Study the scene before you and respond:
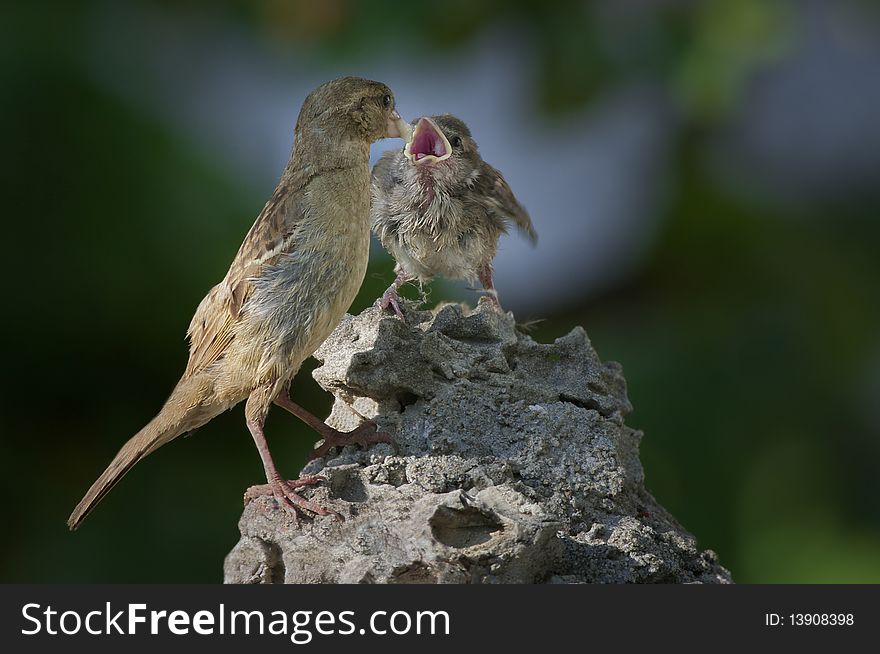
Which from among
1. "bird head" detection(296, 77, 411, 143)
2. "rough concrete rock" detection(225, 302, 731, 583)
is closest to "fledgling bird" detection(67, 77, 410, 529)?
"bird head" detection(296, 77, 411, 143)

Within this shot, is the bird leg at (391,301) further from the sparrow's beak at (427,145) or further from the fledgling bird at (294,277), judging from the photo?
the sparrow's beak at (427,145)

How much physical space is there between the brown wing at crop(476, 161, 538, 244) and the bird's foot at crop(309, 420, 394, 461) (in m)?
1.19

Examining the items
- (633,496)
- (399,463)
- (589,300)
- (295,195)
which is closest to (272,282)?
(295,195)

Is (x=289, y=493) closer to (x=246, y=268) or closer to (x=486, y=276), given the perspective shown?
(x=246, y=268)

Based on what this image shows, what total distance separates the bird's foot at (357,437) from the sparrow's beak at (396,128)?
98 centimetres

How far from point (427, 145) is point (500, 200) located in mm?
401

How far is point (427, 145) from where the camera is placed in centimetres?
372

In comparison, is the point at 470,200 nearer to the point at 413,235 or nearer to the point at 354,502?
the point at 413,235

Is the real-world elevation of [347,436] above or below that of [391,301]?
below

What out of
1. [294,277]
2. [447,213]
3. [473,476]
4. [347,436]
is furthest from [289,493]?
[447,213]

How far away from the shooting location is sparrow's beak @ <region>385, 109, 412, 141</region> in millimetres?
3387

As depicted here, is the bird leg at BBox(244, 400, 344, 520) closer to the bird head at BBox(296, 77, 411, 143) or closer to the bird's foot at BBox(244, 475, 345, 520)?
the bird's foot at BBox(244, 475, 345, 520)

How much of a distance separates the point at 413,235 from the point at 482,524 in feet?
4.87

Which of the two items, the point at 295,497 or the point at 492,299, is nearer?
the point at 295,497
